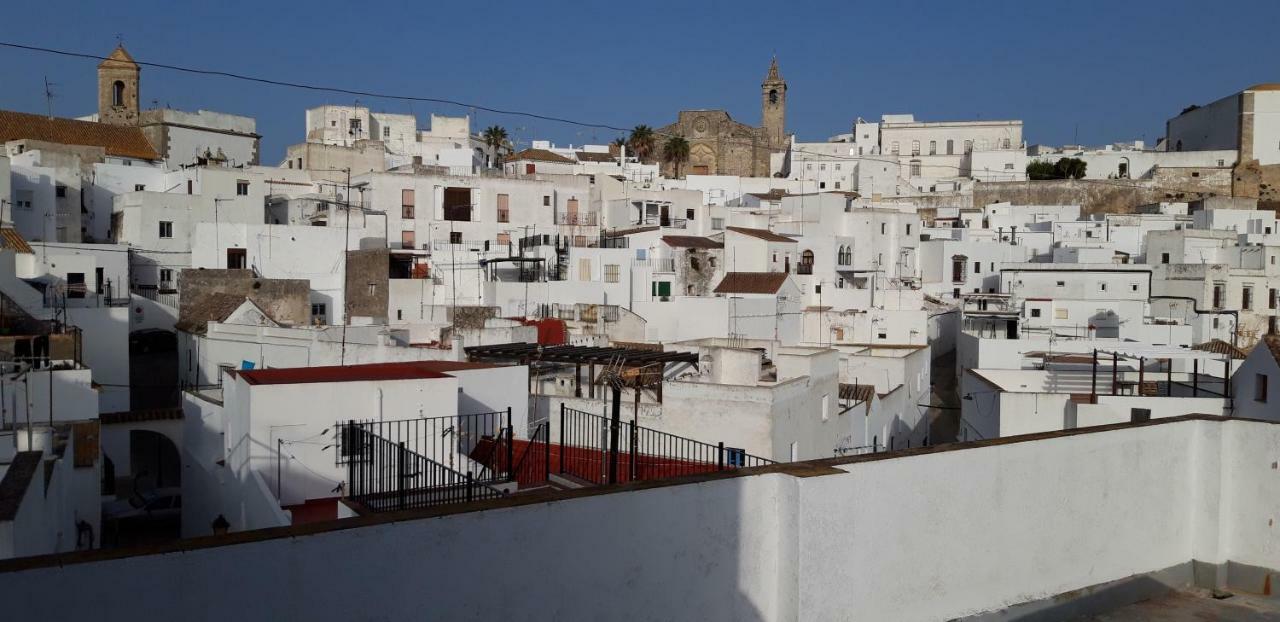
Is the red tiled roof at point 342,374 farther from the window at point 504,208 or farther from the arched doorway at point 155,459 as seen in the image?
the window at point 504,208

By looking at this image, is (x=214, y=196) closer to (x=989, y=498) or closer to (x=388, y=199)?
(x=388, y=199)

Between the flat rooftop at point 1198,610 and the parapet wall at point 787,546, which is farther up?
the parapet wall at point 787,546

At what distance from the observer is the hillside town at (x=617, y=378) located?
16.1 ft

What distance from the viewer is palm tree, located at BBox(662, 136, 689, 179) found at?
196 ft

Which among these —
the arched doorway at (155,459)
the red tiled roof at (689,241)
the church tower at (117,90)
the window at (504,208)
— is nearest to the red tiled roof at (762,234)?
the red tiled roof at (689,241)

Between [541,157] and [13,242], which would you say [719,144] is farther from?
[13,242]

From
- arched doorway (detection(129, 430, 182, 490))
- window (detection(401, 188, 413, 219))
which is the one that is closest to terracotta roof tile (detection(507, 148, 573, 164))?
window (detection(401, 188, 413, 219))

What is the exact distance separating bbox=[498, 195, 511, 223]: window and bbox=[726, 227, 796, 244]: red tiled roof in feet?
25.7

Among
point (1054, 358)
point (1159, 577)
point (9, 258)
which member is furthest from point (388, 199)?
point (1159, 577)

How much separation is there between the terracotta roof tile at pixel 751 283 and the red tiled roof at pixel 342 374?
18.3 meters

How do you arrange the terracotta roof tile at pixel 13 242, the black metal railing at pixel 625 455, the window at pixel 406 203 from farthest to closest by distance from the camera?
the window at pixel 406 203 < the terracotta roof tile at pixel 13 242 < the black metal railing at pixel 625 455

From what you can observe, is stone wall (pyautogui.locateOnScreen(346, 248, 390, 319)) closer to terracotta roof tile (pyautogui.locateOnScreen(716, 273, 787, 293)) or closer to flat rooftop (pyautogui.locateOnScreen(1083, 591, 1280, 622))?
terracotta roof tile (pyautogui.locateOnScreen(716, 273, 787, 293))

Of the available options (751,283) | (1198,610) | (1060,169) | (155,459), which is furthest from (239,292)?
(1060,169)

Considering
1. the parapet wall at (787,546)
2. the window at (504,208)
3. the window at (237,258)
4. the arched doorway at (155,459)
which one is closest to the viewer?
the parapet wall at (787,546)
